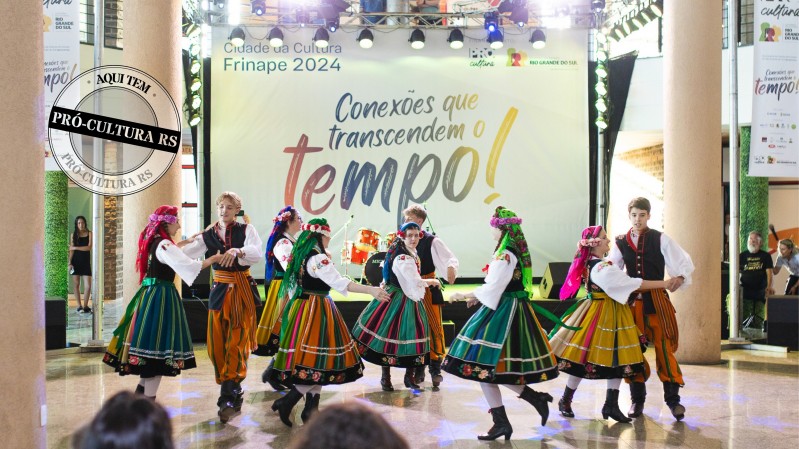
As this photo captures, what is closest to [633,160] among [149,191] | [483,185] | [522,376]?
[483,185]

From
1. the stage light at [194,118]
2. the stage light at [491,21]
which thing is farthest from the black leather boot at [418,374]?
the stage light at [491,21]

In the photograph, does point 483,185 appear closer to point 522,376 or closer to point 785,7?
point 785,7

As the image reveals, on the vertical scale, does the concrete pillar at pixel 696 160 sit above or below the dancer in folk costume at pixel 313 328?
above

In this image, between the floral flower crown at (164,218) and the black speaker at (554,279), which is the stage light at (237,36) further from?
the floral flower crown at (164,218)

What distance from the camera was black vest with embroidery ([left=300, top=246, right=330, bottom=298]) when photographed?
504 centimetres

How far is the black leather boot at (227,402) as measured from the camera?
5328 mm

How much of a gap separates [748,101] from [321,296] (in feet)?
23.6

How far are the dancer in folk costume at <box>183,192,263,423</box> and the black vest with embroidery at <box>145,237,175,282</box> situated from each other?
351 mm

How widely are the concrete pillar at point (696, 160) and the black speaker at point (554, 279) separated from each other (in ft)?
6.81

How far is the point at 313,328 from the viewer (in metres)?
5.00

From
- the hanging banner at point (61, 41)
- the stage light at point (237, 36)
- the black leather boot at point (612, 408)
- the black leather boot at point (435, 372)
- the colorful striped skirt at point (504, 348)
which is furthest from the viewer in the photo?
the stage light at point (237, 36)

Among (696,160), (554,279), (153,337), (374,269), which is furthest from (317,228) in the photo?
(554,279)

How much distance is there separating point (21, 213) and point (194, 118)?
7.27m

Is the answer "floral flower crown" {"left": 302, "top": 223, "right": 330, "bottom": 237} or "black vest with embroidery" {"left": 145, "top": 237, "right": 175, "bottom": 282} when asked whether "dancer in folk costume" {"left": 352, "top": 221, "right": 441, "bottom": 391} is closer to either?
"floral flower crown" {"left": 302, "top": 223, "right": 330, "bottom": 237}
